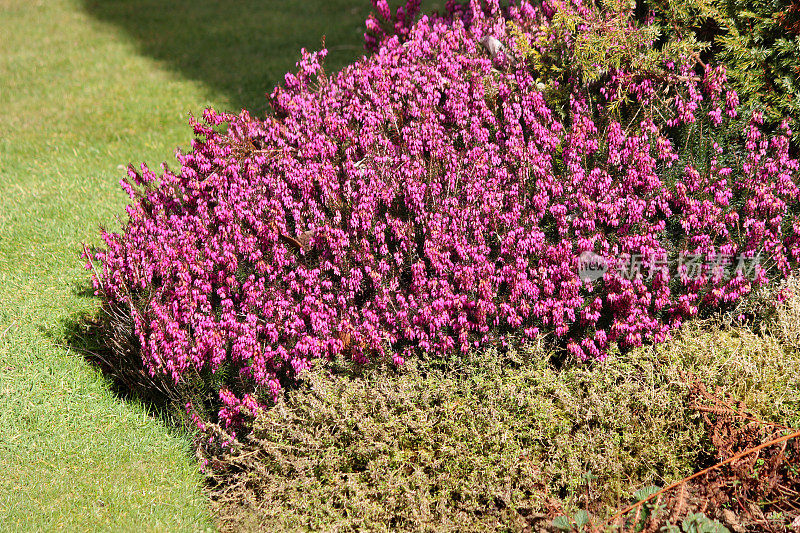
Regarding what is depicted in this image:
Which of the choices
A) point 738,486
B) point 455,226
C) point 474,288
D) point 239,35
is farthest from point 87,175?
point 738,486

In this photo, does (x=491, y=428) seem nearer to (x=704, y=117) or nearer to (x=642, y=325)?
(x=642, y=325)

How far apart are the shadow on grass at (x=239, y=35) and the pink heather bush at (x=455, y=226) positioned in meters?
4.42

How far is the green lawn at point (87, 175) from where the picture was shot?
3922 millimetres

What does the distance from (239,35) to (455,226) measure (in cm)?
901

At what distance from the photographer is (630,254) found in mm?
4230

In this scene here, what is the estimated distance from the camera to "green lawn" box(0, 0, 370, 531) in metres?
3.92

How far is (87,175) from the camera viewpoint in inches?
297

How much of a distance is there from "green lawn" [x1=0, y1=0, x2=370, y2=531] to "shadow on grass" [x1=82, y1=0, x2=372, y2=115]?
42mm

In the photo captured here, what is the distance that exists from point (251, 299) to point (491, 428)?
1681 mm

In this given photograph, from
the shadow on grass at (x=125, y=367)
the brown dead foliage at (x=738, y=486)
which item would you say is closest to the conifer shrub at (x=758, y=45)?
the brown dead foliage at (x=738, y=486)

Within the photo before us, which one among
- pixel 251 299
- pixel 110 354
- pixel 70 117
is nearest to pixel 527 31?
pixel 251 299

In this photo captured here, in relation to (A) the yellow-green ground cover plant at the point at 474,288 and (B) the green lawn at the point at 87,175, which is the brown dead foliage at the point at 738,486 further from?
(B) the green lawn at the point at 87,175

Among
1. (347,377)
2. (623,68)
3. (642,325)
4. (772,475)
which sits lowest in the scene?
(772,475)

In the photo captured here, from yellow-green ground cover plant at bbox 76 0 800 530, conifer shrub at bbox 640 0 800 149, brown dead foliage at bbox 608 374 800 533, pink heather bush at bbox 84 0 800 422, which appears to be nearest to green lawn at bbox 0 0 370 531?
yellow-green ground cover plant at bbox 76 0 800 530
